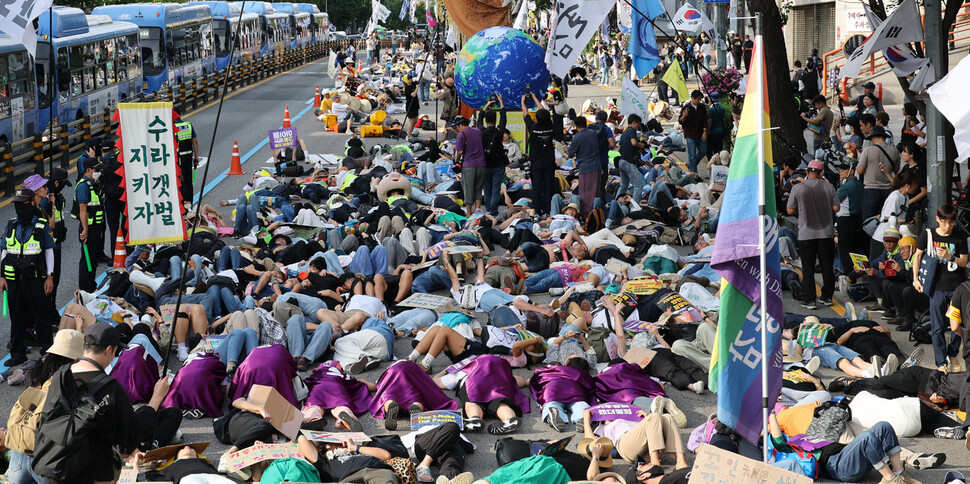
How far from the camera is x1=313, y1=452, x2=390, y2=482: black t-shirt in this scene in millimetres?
7625

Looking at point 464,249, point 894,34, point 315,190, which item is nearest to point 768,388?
point 464,249

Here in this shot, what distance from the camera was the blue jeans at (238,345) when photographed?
999cm

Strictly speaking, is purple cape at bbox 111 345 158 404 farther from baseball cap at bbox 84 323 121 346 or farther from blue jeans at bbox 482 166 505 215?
blue jeans at bbox 482 166 505 215

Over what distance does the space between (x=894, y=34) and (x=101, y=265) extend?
1103 centimetres

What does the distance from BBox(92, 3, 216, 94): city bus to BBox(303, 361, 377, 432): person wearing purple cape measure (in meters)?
23.8

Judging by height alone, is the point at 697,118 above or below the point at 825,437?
above

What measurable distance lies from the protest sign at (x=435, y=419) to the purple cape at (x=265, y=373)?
1070mm

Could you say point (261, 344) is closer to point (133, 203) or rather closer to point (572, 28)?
point (133, 203)

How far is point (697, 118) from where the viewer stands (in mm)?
20234

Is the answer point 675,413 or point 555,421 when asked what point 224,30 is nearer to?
point 555,421

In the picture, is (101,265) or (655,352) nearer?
(655,352)

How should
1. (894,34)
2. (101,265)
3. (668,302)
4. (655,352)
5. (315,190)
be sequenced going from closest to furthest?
(655,352)
(668,302)
(894,34)
(101,265)
(315,190)

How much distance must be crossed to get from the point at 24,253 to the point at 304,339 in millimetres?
2896

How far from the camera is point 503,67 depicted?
20.4 meters
